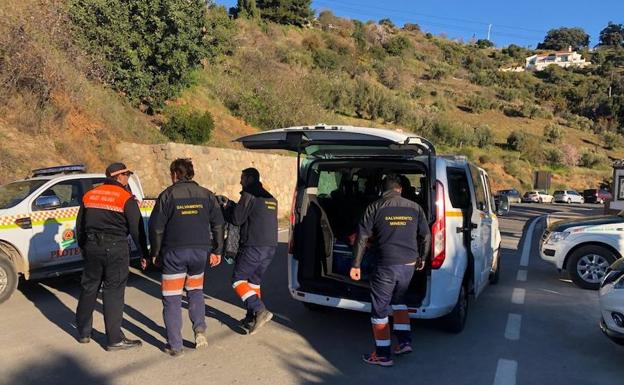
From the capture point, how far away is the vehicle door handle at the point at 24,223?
740 centimetres

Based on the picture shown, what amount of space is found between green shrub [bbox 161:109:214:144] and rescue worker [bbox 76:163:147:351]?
47.1 feet

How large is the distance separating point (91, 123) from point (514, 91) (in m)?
75.3

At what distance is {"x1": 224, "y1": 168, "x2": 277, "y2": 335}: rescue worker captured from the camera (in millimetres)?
6078

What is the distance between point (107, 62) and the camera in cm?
1920

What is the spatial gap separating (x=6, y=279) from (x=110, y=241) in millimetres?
2698

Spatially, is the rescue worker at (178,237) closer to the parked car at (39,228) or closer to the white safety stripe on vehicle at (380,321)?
the white safety stripe on vehicle at (380,321)

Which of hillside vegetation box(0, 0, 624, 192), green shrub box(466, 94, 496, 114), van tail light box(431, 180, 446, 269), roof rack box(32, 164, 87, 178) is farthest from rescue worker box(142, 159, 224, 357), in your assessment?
green shrub box(466, 94, 496, 114)

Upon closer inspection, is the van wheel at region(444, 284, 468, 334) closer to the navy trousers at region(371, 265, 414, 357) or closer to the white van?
the white van

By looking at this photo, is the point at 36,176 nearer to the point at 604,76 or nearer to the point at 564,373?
the point at 564,373

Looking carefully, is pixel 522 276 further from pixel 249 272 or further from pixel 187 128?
pixel 187 128

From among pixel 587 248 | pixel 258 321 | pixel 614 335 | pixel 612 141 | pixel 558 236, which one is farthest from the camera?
pixel 612 141

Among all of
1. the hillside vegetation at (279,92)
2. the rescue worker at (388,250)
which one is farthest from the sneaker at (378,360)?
the hillside vegetation at (279,92)

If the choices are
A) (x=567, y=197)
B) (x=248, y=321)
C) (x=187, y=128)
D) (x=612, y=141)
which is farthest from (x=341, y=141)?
(x=612, y=141)

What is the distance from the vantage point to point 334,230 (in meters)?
6.82
